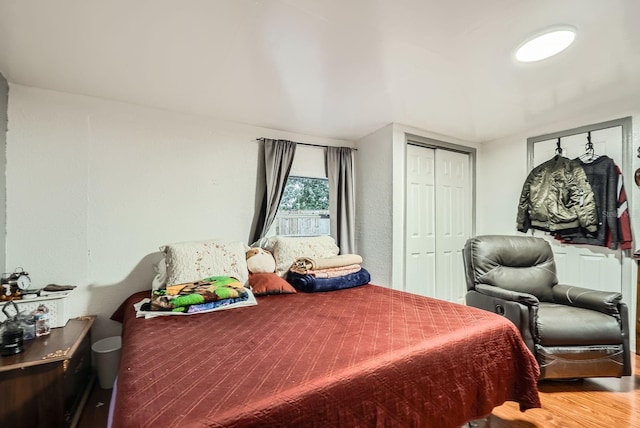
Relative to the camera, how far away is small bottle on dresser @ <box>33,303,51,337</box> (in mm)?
1690

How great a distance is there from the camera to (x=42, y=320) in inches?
67.3

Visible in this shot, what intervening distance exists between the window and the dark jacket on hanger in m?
2.71

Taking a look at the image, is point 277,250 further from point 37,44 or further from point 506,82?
point 506,82

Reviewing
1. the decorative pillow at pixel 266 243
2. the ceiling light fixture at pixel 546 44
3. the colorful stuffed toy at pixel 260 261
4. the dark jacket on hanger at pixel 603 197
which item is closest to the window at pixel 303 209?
the decorative pillow at pixel 266 243

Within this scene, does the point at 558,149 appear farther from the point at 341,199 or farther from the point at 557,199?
the point at 341,199

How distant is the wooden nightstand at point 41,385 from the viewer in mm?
1362

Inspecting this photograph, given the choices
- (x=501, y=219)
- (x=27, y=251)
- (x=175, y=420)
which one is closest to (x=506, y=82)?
(x=501, y=219)

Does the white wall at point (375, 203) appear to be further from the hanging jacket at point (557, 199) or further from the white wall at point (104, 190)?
the hanging jacket at point (557, 199)

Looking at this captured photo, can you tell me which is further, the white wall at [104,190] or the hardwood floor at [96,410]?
the white wall at [104,190]

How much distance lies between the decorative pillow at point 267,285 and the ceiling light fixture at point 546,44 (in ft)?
7.63

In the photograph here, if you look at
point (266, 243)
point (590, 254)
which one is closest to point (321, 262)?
point (266, 243)

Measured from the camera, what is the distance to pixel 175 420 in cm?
75

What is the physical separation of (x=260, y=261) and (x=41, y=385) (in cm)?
143

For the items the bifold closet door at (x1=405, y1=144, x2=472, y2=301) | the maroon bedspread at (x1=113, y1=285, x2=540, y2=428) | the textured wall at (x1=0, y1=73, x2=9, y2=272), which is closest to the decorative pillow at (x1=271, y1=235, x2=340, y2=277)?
the maroon bedspread at (x1=113, y1=285, x2=540, y2=428)
